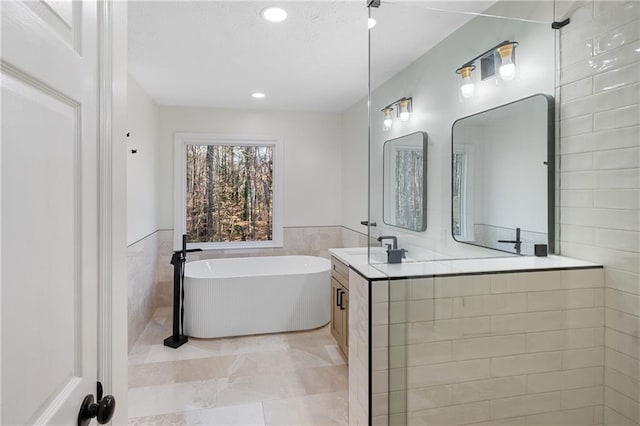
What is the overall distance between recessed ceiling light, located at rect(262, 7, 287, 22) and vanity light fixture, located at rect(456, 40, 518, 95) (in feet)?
3.58

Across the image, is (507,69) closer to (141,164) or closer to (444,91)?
(444,91)

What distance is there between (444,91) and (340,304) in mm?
1752

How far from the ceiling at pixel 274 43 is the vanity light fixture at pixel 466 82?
1.09 ft

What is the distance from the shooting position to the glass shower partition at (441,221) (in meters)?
1.62

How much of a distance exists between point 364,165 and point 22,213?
11.8 ft

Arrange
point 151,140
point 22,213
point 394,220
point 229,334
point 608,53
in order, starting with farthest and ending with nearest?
point 151,140 → point 229,334 → point 394,220 → point 608,53 → point 22,213

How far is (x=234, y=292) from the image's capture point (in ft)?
11.5

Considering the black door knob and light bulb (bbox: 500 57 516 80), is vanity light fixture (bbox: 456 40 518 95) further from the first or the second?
the black door knob

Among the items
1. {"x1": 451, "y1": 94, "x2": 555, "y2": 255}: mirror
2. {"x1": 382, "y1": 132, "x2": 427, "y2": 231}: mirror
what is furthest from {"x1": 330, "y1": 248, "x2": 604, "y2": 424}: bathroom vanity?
{"x1": 382, "y1": 132, "x2": 427, "y2": 231}: mirror

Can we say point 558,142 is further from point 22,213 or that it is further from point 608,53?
point 22,213

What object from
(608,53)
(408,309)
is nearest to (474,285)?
(408,309)

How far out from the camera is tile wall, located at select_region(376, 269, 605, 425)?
1.59m

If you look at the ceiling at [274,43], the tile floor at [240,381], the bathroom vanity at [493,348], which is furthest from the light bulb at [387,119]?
the tile floor at [240,381]

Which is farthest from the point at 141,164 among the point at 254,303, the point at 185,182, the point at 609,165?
the point at 609,165
